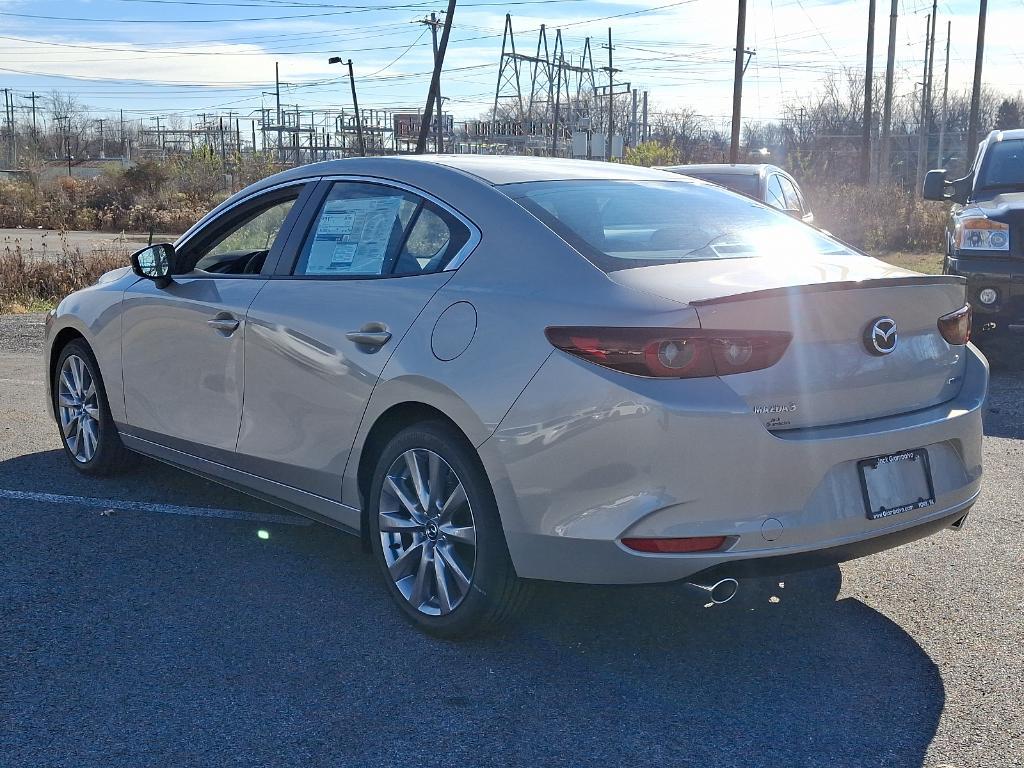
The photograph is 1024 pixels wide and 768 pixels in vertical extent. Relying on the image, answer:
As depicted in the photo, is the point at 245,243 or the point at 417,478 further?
the point at 245,243

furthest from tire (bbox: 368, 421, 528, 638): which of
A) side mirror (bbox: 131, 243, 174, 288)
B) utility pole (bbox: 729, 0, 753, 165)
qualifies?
utility pole (bbox: 729, 0, 753, 165)

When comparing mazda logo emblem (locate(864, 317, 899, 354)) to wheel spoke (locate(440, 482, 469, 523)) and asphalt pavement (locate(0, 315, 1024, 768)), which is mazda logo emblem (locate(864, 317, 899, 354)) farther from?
wheel spoke (locate(440, 482, 469, 523))

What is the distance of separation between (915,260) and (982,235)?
14.9 m

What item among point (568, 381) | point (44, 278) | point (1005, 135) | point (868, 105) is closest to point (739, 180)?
point (1005, 135)

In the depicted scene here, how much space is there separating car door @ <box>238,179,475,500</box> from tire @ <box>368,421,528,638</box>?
0.90ft

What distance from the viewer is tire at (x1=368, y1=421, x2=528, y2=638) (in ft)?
12.0

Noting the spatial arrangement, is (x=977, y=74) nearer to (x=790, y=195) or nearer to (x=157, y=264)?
(x=790, y=195)

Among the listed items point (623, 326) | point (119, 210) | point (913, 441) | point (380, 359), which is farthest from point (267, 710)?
point (119, 210)

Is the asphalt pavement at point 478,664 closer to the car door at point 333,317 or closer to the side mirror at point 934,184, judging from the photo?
the car door at point 333,317

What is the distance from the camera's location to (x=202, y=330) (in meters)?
4.94

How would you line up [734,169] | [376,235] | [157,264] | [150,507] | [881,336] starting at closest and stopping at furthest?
1. [881,336]
2. [376,235]
3. [157,264]
4. [150,507]
5. [734,169]

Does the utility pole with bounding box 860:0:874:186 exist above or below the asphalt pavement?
above

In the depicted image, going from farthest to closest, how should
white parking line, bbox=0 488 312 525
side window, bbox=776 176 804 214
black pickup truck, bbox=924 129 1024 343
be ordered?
side window, bbox=776 176 804 214 < black pickup truck, bbox=924 129 1024 343 < white parking line, bbox=0 488 312 525

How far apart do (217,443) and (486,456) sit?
1.79m
